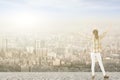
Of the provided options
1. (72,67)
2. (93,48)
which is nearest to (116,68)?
(72,67)

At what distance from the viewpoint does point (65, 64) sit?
27.5 m

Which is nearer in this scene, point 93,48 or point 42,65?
point 93,48

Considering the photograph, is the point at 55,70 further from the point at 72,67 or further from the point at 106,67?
the point at 106,67

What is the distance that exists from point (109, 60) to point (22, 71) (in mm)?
5540

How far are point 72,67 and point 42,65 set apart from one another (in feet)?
6.59

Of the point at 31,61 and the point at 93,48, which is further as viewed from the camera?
the point at 31,61

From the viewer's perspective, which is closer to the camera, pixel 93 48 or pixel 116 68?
pixel 93 48

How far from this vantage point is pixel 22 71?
27.3 metres

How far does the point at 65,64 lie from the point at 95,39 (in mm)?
9941

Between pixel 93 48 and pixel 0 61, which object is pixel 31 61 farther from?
pixel 93 48

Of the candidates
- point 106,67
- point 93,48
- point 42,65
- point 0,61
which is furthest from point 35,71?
point 93,48

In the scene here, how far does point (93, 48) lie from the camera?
58.6ft

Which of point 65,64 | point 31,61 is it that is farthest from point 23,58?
point 65,64

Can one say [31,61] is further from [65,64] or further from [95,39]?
[95,39]
